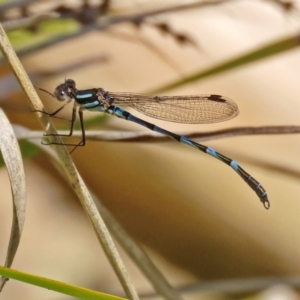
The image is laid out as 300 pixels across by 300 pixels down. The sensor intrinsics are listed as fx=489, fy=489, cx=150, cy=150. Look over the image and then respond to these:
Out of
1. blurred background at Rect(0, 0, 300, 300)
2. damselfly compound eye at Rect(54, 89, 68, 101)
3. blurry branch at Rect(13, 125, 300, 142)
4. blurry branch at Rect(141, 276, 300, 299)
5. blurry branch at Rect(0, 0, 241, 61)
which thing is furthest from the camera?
blurred background at Rect(0, 0, 300, 300)

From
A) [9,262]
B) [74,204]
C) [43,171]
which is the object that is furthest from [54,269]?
[9,262]

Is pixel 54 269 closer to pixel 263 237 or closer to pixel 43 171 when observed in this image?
pixel 43 171

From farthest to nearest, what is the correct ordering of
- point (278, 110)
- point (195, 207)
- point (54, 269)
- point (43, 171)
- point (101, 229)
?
point (278, 110) < point (43, 171) < point (195, 207) < point (54, 269) < point (101, 229)

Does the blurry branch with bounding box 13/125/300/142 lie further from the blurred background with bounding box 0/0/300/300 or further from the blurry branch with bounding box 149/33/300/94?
the blurred background with bounding box 0/0/300/300

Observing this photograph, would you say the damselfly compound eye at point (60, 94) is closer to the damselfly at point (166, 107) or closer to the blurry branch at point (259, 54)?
the damselfly at point (166, 107)

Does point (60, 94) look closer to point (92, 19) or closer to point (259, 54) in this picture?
point (92, 19)

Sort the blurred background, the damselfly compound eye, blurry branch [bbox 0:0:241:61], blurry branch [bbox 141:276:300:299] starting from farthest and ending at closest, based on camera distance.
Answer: the blurred background < blurry branch [bbox 0:0:241:61] < the damselfly compound eye < blurry branch [bbox 141:276:300:299]

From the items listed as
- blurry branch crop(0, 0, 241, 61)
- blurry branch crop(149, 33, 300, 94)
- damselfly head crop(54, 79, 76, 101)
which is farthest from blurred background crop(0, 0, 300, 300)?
blurry branch crop(149, 33, 300, 94)

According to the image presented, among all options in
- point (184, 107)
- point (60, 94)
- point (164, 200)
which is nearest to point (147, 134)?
point (60, 94)
